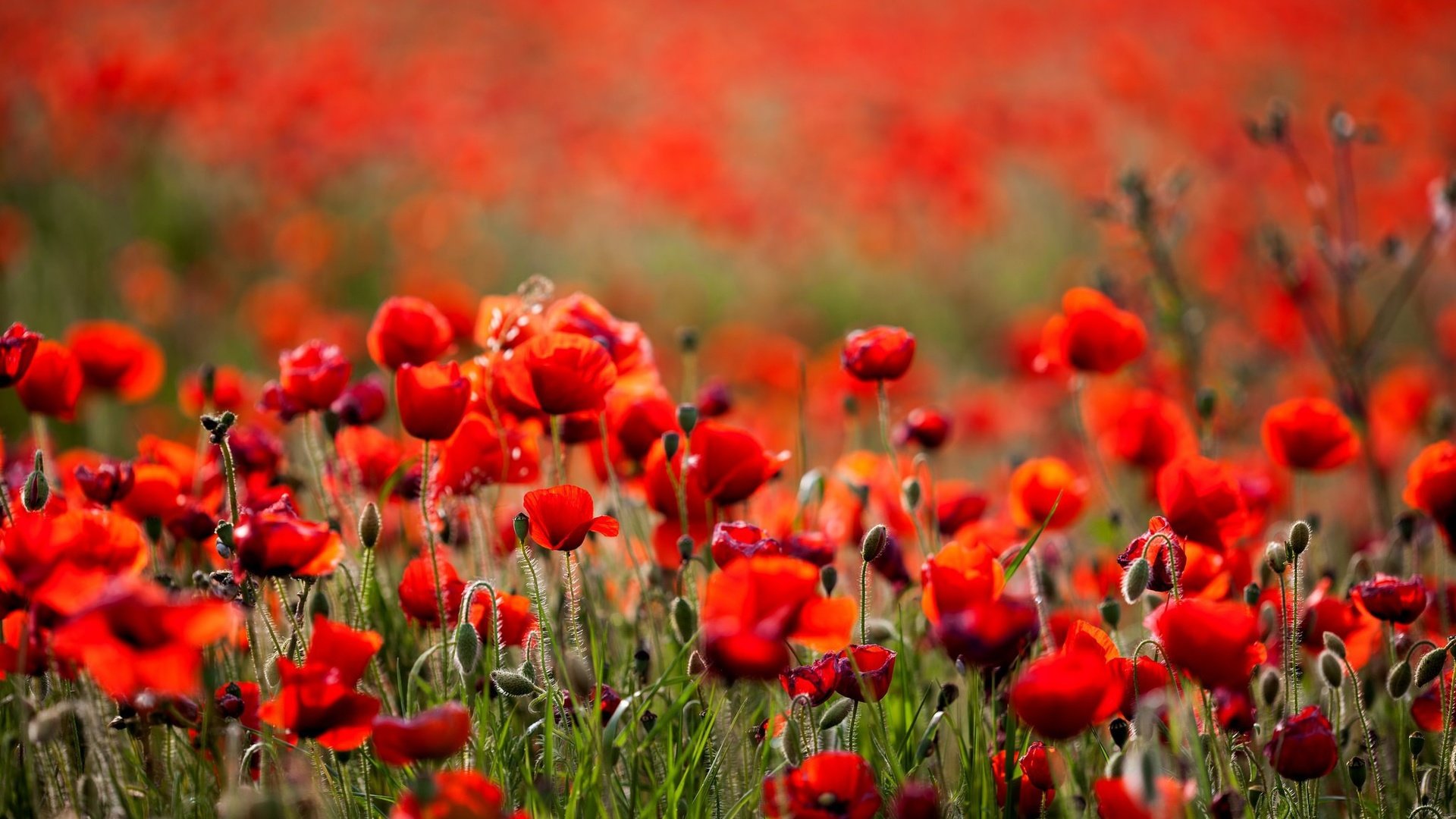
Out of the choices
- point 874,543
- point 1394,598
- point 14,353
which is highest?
point 14,353

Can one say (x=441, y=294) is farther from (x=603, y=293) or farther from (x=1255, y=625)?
(x=1255, y=625)

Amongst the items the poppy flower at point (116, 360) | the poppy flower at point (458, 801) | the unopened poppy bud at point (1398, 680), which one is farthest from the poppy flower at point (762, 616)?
the poppy flower at point (116, 360)

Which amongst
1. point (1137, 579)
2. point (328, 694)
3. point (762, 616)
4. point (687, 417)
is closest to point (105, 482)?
point (328, 694)

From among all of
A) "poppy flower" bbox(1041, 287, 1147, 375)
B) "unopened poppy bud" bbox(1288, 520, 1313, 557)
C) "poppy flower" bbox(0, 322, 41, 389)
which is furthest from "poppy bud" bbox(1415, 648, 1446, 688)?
"poppy flower" bbox(0, 322, 41, 389)

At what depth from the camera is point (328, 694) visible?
1.08m

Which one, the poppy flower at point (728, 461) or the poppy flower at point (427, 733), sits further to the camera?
the poppy flower at point (728, 461)

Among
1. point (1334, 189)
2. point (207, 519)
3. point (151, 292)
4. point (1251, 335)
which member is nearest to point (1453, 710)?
point (207, 519)

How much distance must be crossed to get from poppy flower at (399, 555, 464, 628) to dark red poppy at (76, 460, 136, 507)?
390 millimetres

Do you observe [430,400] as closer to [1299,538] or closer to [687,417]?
[687,417]

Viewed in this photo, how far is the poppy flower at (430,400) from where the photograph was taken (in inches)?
56.1

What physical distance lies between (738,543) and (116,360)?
1525mm

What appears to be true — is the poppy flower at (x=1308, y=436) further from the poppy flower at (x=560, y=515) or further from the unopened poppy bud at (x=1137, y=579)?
the poppy flower at (x=560, y=515)

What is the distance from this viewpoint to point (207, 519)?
5.37 ft

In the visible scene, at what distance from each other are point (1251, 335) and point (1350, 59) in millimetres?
3453
